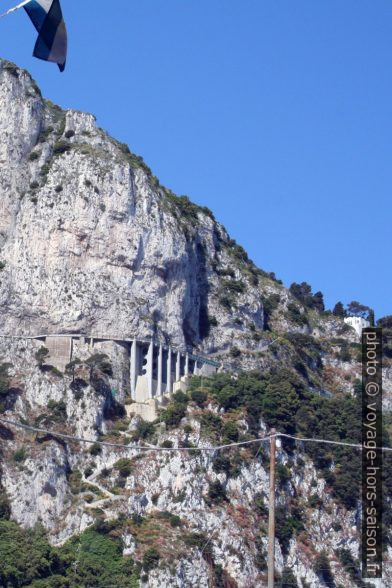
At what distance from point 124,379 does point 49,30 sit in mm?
63480

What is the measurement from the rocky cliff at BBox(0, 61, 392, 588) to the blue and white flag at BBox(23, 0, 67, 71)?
46.9m

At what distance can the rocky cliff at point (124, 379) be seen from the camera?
90500 mm

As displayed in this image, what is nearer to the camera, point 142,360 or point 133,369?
point 133,369

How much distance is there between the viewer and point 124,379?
331ft

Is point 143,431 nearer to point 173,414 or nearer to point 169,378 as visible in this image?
point 173,414

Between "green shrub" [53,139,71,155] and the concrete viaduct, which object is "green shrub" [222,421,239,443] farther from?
"green shrub" [53,139,71,155]

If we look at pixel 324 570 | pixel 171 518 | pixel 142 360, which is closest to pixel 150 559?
pixel 171 518

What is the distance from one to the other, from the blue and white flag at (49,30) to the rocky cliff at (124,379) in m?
46.9

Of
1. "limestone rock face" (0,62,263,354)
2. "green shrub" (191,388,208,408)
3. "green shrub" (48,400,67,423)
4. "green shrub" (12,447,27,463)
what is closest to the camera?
"green shrub" (12,447,27,463)

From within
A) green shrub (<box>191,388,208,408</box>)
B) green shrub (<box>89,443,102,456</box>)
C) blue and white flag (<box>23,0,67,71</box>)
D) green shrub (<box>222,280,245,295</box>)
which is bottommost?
green shrub (<box>89,443,102,456</box>)

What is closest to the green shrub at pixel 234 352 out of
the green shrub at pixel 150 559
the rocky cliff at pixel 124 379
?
the rocky cliff at pixel 124 379

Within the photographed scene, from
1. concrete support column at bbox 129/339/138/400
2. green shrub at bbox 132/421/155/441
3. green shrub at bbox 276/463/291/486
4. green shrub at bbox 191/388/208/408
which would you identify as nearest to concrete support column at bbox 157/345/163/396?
concrete support column at bbox 129/339/138/400

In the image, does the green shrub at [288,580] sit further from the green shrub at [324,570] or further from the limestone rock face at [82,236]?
the limestone rock face at [82,236]

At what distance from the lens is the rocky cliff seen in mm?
90500
